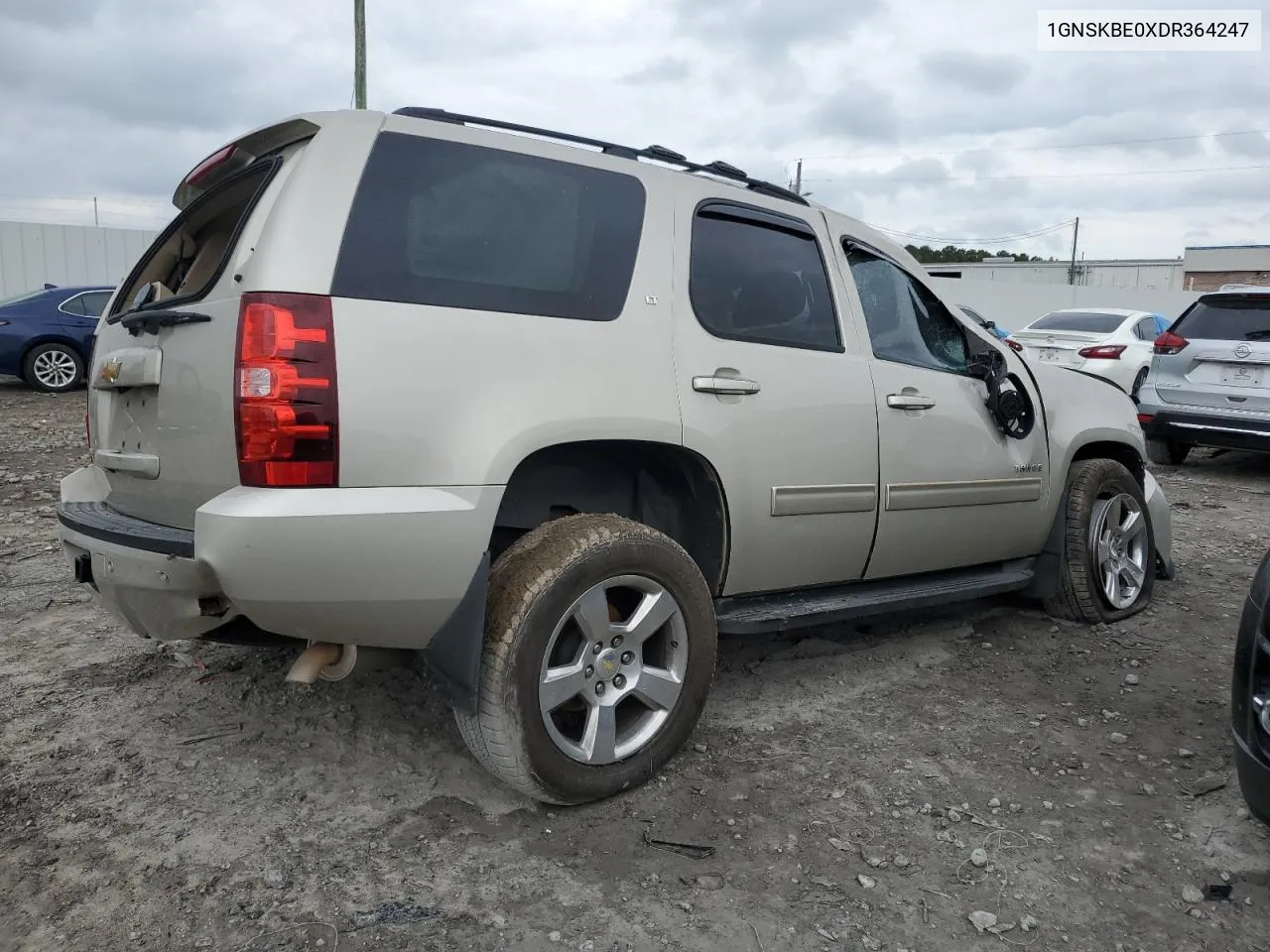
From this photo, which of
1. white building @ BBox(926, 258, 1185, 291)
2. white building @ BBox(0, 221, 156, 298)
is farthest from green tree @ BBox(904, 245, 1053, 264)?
white building @ BBox(0, 221, 156, 298)

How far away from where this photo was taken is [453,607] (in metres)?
2.51

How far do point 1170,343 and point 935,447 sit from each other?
20.1ft

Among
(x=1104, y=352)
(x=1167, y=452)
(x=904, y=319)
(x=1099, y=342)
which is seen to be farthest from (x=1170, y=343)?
(x=904, y=319)

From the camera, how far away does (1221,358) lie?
8219 millimetres

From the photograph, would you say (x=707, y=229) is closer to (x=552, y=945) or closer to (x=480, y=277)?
(x=480, y=277)

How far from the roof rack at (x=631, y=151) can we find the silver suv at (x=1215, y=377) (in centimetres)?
620

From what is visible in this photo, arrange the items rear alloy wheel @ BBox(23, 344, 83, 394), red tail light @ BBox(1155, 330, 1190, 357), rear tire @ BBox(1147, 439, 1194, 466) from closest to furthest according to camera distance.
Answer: red tail light @ BBox(1155, 330, 1190, 357) → rear tire @ BBox(1147, 439, 1194, 466) → rear alloy wheel @ BBox(23, 344, 83, 394)

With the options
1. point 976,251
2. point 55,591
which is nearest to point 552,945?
point 55,591

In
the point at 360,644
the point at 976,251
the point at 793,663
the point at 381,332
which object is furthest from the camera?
the point at 976,251

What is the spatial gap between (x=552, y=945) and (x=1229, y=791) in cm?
214

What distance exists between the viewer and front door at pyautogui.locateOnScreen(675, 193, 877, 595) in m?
3.03

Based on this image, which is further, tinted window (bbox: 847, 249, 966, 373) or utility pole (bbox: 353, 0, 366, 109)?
utility pole (bbox: 353, 0, 366, 109)

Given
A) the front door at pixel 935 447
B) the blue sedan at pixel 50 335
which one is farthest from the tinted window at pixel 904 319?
the blue sedan at pixel 50 335

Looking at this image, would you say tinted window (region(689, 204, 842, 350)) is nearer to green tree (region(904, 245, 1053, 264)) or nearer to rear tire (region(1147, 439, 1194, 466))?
rear tire (region(1147, 439, 1194, 466))
